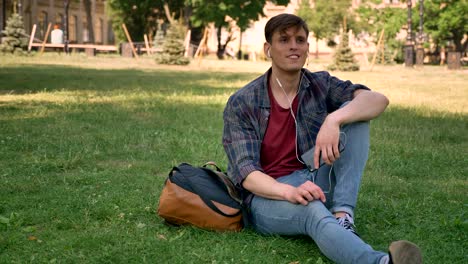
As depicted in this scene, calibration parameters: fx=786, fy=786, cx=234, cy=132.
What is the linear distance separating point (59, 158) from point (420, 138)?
439cm

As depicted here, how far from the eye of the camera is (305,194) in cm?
428

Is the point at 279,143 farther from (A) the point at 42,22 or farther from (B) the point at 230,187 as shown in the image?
(A) the point at 42,22

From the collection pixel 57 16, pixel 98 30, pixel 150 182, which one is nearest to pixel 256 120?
pixel 150 182

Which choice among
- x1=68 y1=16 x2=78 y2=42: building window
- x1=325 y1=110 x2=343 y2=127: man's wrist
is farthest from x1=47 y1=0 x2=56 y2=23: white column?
x1=325 y1=110 x2=343 y2=127: man's wrist

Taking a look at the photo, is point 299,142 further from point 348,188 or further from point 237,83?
point 237,83

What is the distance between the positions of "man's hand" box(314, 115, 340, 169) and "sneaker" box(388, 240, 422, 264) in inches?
38.0

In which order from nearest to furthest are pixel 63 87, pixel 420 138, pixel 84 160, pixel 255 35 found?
pixel 84 160 → pixel 420 138 → pixel 63 87 → pixel 255 35

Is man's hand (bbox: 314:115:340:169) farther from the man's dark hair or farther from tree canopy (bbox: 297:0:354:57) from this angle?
tree canopy (bbox: 297:0:354:57)

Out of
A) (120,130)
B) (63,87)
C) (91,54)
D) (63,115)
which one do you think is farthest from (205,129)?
(91,54)

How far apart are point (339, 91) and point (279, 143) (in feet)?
1.81

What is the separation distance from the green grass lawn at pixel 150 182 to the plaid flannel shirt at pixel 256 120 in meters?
0.47

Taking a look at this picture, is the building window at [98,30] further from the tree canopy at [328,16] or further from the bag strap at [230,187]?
the bag strap at [230,187]

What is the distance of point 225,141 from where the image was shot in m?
4.83

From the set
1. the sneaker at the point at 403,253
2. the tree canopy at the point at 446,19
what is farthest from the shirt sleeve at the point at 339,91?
the tree canopy at the point at 446,19
